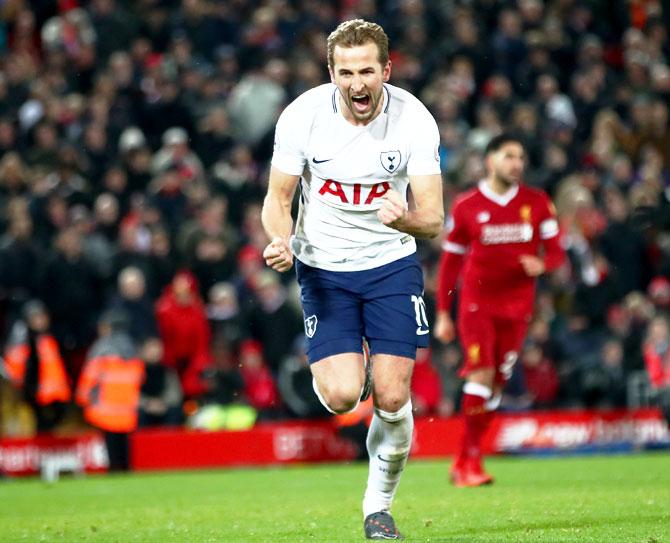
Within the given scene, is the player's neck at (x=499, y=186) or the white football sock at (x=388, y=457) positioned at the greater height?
the player's neck at (x=499, y=186)

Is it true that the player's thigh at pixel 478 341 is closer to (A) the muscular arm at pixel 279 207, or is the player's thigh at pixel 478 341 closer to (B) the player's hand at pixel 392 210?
(A) the muscular arm at pixel 279 207

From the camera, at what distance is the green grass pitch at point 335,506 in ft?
26.0

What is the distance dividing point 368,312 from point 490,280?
3979 mm

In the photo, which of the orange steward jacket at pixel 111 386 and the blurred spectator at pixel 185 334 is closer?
the orange steward jacket at pixel 111 386

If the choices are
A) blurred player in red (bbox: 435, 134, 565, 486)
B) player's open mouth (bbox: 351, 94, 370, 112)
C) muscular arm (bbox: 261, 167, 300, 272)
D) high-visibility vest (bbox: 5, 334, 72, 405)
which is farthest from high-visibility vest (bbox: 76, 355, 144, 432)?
player's open mouth (bbox: 351, 94, 370, 112)

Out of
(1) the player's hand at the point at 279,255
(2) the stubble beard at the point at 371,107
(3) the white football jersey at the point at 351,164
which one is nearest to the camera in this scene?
(1) the player's hand at the point at 279,255

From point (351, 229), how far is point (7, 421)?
29.0 feet

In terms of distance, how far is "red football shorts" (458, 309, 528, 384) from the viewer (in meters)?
11.3

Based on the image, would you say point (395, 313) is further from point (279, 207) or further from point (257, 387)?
point (257, 387)

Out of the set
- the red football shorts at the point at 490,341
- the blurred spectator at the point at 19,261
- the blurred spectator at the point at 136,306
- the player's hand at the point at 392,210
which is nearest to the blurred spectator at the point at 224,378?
the blurred spectator at the point at 136,306

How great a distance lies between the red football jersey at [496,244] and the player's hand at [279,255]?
15.1ft

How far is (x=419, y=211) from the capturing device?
7160mm

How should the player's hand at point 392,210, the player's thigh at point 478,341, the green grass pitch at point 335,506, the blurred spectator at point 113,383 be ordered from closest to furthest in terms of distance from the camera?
the player's hand at point 392,210 < the green grass pitch at point 335,506 < the player's thigh at point 478,341 < the blurred spectator at point 113,383

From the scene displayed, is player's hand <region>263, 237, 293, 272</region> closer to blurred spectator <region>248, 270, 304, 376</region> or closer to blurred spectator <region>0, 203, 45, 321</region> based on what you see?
blurred spectator <region>0, 203, 45, 321</region>
